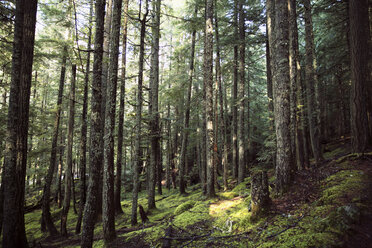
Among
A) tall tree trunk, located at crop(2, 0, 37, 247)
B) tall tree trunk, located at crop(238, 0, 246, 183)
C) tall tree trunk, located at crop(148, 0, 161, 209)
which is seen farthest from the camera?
tall tree trunk, located at crop(238, 0, 246, 183)

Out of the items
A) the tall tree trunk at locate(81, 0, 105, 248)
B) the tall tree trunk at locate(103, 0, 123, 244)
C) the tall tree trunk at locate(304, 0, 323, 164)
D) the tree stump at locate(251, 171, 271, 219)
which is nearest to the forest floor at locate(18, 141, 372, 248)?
the tree stump at locate(251, 171, 271, 219)

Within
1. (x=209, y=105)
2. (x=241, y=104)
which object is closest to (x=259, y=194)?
(x=209, y=105)

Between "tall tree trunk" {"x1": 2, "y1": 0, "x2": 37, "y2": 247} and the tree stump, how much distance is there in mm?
6627

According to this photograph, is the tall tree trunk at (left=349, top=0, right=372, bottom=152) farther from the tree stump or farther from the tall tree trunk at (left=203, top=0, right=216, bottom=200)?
the tall tree trunk at (left=203, top=0, right=216, bottom=200)

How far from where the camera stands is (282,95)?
6355mm

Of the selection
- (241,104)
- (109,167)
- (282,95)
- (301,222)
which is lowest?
(301,222)

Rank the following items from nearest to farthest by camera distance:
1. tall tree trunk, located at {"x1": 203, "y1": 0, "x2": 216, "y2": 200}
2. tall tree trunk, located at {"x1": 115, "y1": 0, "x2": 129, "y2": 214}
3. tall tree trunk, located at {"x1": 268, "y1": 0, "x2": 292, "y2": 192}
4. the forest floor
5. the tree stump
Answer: the forest floor, the tree stump, tall tree trunk, located at {"x1": 268, "y1": 0, "x2": 292, "y2": 192}, tall tree trunk, located at {"x1": 203, "y1": 0, "x2": 216, "y2": 200}, tall tree trunk, located at {"x1": 115, "y1": 0, "x2": 129, "y2": 214}

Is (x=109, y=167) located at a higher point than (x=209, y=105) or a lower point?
lower

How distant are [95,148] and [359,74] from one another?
31.5 feet

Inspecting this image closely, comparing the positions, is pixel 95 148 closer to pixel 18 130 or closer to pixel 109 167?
pixel 109 167

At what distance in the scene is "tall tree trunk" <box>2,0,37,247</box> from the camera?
5.43m

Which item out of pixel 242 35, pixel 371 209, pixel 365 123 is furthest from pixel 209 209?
pixel 242 35

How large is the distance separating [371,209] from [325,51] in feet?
50.4

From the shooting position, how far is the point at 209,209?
24.1 feet
